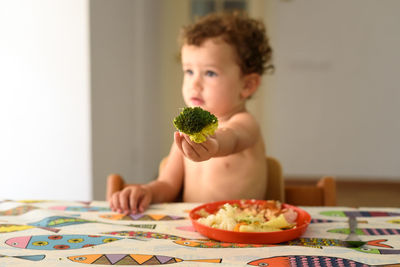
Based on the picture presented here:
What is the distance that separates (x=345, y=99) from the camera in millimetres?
3627

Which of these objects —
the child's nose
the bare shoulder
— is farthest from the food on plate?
the child's nose

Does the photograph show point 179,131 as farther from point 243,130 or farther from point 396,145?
point 396,145

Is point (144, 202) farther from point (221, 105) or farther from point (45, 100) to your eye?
point (45, 100)

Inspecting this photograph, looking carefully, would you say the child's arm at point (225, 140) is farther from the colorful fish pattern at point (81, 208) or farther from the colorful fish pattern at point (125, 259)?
the colorful fish pattern at point (81, 208)

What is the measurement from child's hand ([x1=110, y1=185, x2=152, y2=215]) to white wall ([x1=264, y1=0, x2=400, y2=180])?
2975 mm

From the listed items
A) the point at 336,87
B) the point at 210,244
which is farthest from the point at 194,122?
the point at 336,87

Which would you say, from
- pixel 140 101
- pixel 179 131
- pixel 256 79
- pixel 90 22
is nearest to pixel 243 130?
pixel 256 79

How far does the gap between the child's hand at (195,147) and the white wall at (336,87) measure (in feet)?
10.3

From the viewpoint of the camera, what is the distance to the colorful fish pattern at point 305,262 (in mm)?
504

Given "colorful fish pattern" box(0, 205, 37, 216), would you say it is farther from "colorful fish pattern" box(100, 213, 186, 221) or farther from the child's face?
the child's face

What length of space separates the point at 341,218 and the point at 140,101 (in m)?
2.23

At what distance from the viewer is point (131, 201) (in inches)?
33.7

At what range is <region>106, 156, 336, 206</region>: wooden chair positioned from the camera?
1070 millimetres

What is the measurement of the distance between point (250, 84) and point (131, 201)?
1.61ft
